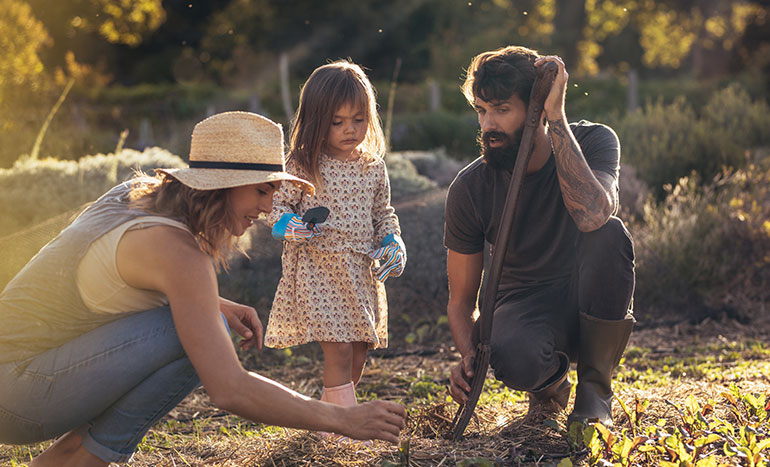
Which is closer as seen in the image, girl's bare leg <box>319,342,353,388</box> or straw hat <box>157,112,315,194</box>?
straw hat <box>157,112,315,194</box>

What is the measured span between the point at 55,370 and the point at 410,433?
1.33 m

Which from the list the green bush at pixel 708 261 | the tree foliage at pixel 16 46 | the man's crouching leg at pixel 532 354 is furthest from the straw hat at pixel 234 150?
the tree foliage at pixel 16 46

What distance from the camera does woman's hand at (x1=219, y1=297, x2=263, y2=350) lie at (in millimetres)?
2863

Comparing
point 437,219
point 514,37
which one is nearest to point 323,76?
point 437,219

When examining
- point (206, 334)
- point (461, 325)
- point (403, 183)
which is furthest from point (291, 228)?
point (403, 183)

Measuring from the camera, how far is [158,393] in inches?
97.1

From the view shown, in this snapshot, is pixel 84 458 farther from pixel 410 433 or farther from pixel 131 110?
pixel 131 110

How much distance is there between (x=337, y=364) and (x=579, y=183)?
125 centimetres

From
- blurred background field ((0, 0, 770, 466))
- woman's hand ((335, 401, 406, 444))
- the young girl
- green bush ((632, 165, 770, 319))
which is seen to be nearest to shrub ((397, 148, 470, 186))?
blurred background field ((0, 0, 770, 466))

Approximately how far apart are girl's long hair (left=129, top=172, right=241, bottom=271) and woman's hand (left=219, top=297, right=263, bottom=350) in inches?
20.5

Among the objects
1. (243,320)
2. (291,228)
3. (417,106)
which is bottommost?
(417,106)

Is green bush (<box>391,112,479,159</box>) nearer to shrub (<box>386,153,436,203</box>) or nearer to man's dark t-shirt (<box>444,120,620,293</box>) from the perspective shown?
shrub (<box>386,153,436,203</box>)

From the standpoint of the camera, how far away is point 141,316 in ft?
8.04

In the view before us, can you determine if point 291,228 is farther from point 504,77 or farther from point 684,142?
point 684,142
